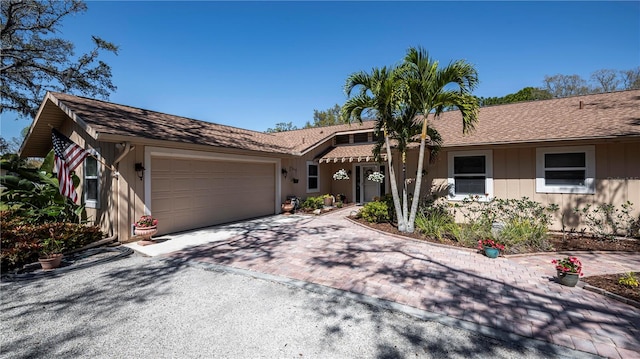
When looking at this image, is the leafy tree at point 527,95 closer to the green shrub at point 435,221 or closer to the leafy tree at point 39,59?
the green shrub at point 435,221

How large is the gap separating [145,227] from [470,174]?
34.5 feet

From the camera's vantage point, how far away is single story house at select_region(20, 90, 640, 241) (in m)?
7.29

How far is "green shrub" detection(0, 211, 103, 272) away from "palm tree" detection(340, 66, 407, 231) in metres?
7.60

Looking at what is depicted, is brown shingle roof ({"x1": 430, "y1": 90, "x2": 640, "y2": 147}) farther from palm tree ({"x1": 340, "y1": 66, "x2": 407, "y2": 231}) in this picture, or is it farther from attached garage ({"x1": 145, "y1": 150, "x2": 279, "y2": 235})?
attached garage ({"x1": 145, "y1": 150, "x2": 279, "y2": 235})

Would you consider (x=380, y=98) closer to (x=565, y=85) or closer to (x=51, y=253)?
(x=51, y=253)

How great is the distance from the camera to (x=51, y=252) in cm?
550

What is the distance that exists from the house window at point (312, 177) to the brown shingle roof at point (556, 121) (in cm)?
642

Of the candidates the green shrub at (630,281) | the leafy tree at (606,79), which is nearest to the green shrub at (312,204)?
the green shrub at (630,281)

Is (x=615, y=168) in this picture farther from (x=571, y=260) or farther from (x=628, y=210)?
(x=571, y=260)

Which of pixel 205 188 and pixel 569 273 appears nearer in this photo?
pixel 569 273

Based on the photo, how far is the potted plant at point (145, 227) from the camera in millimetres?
6898

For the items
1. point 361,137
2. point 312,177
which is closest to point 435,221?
point 312,177

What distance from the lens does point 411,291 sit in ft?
13.9

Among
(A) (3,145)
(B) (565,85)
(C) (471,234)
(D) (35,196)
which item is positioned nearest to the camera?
(C) (471,234)
